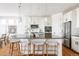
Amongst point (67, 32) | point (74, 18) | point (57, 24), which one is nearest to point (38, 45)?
point (57, 24)

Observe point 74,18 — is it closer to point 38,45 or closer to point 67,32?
point 67,32

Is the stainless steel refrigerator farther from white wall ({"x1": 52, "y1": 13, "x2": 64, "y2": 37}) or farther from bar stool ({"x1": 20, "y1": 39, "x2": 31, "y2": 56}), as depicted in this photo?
bar stool ({"x1": 20, "y1": 39, "x2": 31, "y2": 56})

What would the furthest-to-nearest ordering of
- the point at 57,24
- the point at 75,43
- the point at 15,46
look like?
the point at 75,43, the point at 57,24, the point at 15,46

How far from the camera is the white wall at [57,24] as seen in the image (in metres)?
5.26

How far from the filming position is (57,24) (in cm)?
535

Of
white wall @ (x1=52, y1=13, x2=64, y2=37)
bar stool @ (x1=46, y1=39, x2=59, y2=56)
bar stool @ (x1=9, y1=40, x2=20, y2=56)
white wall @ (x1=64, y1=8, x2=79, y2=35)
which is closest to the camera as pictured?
bar stool @ (x1=9, y1=40, x2=20, y2=56)

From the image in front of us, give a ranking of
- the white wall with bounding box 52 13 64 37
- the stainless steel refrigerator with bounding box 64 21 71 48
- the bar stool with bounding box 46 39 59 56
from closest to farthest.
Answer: the bar stool with bounding box 46 39 59 56, the white wall with bounding box 52 13 64 37, the stainless steel refrigerator with bounding box 64 21 71 48

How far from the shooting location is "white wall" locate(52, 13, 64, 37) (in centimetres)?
526

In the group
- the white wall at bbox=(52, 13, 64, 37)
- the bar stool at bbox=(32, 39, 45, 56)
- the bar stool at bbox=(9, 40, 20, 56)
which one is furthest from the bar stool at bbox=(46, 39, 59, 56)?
the bar stool at bbox=(9, 40, 20, 56)

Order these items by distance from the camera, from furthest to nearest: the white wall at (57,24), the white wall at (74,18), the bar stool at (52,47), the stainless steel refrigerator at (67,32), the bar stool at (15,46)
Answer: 1. the stainless steel refrigerator at (67,32)
2. the white wall at (74,18)
3. the white wall at (57,24)
4. the bar stool at (52,47)
5. the bar stool at (15,46)

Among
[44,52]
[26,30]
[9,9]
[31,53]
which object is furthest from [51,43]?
[9,9]

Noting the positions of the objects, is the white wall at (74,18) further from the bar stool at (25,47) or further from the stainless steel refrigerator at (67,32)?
the bar stool at (25,47)

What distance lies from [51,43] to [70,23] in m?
1.80

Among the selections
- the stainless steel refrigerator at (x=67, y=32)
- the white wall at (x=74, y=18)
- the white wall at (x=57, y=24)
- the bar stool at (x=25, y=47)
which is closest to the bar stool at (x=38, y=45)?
the bar stool at (x=25, y=47)
